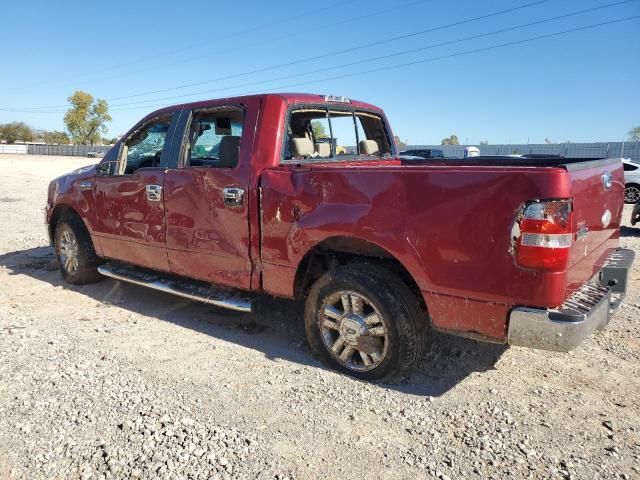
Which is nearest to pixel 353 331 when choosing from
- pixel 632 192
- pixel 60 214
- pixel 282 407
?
pixel 282 407

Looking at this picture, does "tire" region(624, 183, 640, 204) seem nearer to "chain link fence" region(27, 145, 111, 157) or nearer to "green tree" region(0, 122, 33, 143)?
"chain link fence" region(27, 145, 111, 157)

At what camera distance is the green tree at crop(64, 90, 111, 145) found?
99.8 meters

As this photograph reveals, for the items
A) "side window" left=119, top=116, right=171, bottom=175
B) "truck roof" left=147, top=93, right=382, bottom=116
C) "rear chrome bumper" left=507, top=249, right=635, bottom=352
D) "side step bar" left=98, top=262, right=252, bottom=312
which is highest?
"truck roof" left=147, top=93, right=382, bottom=116

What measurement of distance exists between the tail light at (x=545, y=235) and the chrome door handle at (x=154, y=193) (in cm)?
322

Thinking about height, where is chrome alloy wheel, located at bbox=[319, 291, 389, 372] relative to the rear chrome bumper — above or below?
below

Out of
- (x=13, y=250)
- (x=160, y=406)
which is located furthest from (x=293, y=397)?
(x=13, y=250)

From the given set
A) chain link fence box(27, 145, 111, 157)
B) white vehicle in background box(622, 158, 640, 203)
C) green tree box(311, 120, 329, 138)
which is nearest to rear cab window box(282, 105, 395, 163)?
green tree box(311, 120, 329, 138)

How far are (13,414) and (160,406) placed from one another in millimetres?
865

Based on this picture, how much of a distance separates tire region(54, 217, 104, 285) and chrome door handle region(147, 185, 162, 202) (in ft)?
5.24

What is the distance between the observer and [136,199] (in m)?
4.97

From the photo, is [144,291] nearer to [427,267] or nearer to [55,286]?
[55,286]

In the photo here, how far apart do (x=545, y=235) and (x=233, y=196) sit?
234 centimetres

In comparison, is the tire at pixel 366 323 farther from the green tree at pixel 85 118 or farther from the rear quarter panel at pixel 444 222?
the green tree at pixel 85 118

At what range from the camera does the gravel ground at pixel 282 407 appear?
2641 millimetres
